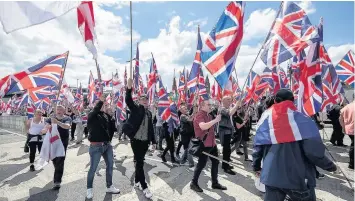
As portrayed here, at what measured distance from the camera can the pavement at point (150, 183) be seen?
16.7 ft

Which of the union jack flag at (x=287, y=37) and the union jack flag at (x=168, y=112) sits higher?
the union jack flag at (x=287, y=37)

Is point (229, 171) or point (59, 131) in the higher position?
point (59, 131)

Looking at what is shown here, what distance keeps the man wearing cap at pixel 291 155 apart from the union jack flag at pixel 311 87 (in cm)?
288

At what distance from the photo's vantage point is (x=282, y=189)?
2.99 meters

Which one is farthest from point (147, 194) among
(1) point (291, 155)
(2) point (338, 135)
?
(2) point (338, 135)

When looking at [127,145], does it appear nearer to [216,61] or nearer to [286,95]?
[216,61]

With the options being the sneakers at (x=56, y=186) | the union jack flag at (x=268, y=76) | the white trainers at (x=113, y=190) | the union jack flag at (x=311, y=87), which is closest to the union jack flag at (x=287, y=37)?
the union jack flag at (x=311, y=87)

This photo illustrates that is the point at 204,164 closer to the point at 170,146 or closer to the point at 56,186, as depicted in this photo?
the point at 170,146

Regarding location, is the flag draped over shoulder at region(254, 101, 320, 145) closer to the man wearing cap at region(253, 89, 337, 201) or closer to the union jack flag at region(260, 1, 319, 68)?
the man wearing cap at region(253, 89, 337, 201)

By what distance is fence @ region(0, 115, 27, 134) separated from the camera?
58.5ft

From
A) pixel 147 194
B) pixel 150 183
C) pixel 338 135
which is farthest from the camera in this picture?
pixel 338 135

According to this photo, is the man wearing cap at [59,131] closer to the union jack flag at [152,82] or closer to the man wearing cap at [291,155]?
the man wearing cap at [291,155]

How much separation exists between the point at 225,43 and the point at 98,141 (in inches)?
127

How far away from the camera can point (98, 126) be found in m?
5.12
